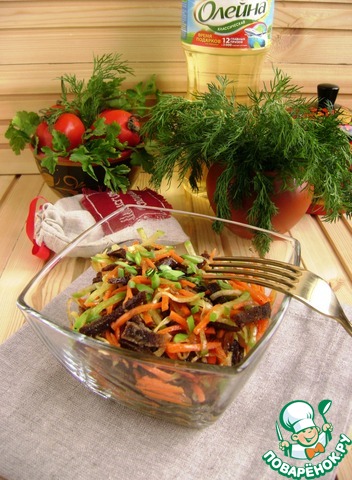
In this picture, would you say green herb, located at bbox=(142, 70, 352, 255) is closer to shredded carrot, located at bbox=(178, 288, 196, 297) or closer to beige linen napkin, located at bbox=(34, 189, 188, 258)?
beige linen napkin, located at bbox=(34, 189, 188, 258)

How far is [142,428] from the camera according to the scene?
0.53 meters

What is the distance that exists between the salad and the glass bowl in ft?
0.09

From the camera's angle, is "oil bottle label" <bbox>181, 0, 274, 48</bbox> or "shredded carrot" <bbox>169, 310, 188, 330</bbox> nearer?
"shredded carrot" <bbox>169, 310, 188, 330</bbox>

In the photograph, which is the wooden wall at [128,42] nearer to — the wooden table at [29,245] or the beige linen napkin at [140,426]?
the wooden table at [29,245]

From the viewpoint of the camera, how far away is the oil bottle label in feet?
2.99

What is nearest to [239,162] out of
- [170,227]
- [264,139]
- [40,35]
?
[264,139]

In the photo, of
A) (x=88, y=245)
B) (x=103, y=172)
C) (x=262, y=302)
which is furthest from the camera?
(x=103, y=172)

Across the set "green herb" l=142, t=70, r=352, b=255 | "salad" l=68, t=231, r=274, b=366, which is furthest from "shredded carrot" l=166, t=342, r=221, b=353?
"green herb" l=142, t=70, r=352, b=255

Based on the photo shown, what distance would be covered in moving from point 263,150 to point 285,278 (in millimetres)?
311

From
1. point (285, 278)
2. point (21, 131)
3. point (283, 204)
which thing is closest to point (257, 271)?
point (285, 278)

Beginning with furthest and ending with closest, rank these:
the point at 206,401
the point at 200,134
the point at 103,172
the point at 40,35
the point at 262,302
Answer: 1. the point at 40,35
2. the point at 103,172
3. the point at 200,134
4. the point at 262,302
5. the point at 206,401

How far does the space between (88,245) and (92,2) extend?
63 cm

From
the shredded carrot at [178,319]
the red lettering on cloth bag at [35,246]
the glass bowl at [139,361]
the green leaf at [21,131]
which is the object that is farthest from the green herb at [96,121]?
the shredded carrot at [178,319]

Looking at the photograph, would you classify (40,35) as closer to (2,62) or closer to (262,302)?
(2,62)
